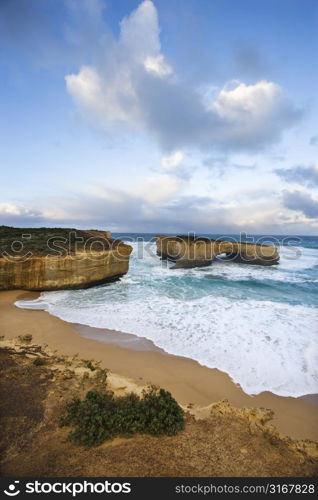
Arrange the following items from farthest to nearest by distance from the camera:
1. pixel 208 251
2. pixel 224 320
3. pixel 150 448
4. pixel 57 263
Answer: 1. pixel 208 251
2. pixel 57 263
3. pixel 224 320
4. pixel 150 448

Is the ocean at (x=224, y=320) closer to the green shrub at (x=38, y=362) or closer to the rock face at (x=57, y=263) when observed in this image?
the rock face at (x=57, y=263)

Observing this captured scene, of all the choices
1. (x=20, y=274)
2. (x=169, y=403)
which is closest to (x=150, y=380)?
(x=169, y=403)

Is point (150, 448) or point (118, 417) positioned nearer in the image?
point (150, 448)

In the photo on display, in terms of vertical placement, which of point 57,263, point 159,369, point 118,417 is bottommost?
point 159,369

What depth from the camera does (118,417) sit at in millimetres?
3795

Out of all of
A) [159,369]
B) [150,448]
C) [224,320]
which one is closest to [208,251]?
[224,320]

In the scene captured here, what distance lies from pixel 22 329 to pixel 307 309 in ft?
43.9

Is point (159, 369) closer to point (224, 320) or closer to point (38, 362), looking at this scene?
point (38, 362)

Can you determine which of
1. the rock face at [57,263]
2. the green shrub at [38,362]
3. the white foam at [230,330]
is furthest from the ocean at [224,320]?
the green shrub at [38,362]

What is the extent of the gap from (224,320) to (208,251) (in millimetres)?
16392

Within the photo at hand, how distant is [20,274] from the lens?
516 inches

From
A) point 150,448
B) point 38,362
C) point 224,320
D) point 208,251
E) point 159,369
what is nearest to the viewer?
point 150,448

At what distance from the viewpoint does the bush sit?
3537 mm

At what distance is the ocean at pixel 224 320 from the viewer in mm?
6566
